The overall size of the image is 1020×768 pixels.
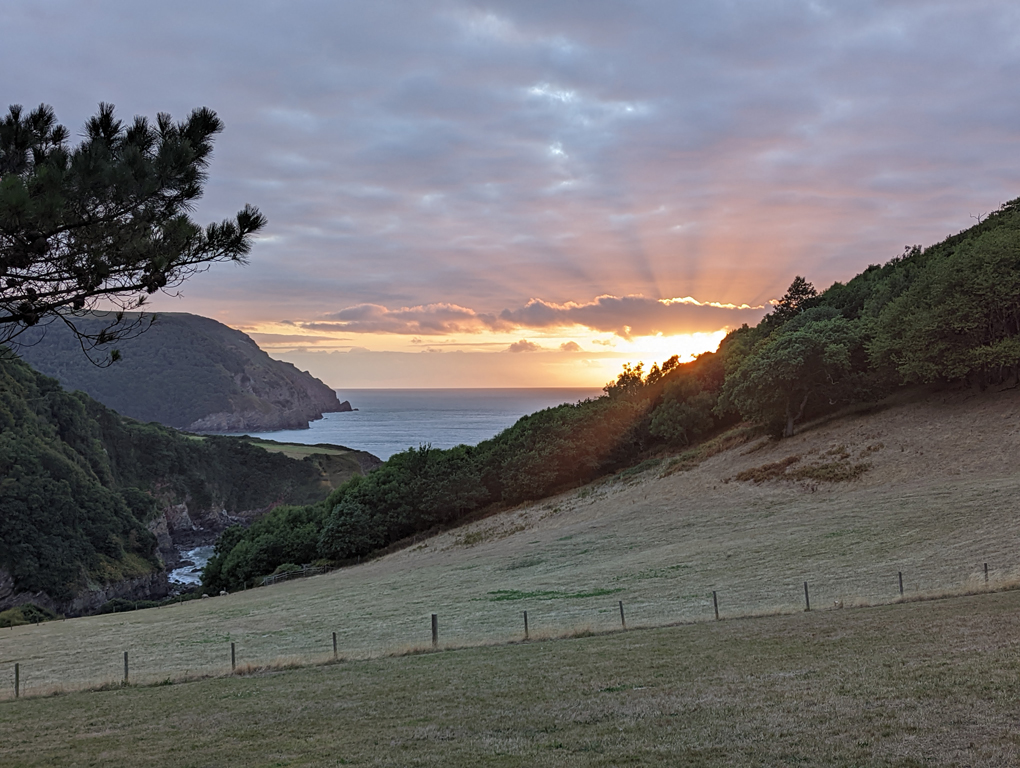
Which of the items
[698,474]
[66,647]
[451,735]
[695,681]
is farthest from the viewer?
[698,474]

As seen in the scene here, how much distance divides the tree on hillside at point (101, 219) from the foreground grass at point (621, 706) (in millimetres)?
7062

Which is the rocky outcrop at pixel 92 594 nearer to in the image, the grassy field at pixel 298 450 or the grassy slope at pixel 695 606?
the grassy slope at pixel 695 606

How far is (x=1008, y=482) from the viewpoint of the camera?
33156 millimetres

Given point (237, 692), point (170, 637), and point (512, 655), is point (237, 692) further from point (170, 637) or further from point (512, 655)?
point (170, 637)

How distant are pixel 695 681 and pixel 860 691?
9.27 ft

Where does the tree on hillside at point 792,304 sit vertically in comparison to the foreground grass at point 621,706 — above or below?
above

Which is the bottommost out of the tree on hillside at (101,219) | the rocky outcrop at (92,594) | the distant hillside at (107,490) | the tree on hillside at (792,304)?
the rocky outcrop at (92,594)

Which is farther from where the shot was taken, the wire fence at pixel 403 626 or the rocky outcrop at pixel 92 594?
the rocky outcrop at pixel 92 594

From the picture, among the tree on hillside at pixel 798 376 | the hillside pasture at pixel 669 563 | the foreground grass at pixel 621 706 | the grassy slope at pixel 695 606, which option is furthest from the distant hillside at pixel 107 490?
the tree on hillside at pixel 798 376

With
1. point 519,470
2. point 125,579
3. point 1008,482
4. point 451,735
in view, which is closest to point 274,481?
point 125,579

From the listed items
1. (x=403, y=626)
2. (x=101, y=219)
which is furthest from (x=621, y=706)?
(x=403, y=626)

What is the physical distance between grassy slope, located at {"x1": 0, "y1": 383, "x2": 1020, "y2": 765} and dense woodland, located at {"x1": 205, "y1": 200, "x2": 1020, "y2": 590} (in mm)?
3870

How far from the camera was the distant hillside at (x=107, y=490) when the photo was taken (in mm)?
84500

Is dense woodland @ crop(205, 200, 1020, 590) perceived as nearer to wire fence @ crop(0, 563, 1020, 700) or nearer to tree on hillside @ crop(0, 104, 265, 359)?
wire fence @ crop(0, 563, 1020, 700)
